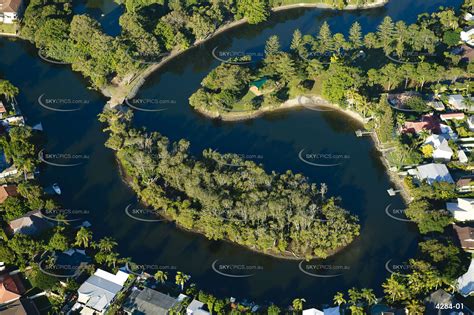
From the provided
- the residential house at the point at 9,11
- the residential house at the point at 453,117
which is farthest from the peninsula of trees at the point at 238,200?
the residential house at the point at 9,11

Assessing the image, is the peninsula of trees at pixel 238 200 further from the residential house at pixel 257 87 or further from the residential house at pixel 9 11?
the residential house at pixel 9 11

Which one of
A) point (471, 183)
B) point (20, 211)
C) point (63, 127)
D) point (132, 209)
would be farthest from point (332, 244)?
point (63, 127)

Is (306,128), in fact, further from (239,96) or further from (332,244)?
(332,244)

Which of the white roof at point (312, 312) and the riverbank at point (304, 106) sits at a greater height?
the riverbank at point (304, 106)

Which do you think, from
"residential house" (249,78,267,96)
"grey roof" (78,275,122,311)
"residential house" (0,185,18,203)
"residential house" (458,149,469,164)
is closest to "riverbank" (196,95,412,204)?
"residential house" (249,78,267,96)

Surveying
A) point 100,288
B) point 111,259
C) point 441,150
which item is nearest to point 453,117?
point 441,150

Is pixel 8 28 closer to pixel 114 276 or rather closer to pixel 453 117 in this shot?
pixel 114 276

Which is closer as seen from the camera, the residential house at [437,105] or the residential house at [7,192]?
the residential house at [7,192]
